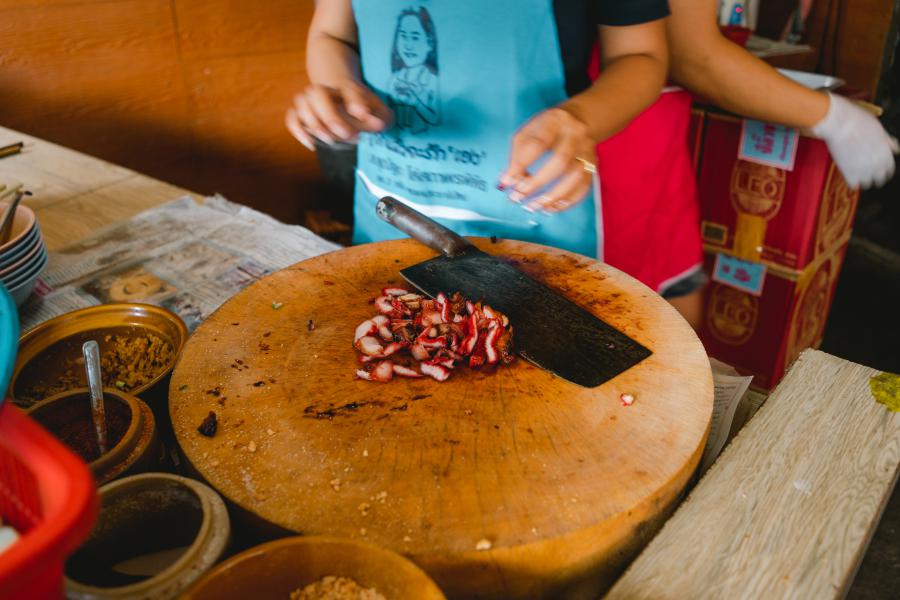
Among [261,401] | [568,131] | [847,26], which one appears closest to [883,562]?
[568,131]

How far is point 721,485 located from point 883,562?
95cm

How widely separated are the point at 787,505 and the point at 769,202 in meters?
2.23

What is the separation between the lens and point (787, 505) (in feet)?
2.97

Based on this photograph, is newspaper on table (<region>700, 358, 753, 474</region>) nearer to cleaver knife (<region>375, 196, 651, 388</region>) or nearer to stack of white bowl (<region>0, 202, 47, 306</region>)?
cleaver knife (<region>375, 196, 651, 388</region>)

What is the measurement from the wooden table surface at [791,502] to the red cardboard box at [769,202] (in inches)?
69.9

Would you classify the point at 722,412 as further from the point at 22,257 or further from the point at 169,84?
the point at 169,84

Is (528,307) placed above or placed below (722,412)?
above

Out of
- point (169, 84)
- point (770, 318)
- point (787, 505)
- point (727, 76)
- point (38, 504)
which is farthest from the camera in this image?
point (169, 84)

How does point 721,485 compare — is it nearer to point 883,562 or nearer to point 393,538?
point 393,538

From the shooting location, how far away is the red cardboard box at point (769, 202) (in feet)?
8.82

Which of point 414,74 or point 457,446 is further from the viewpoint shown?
point 414,74

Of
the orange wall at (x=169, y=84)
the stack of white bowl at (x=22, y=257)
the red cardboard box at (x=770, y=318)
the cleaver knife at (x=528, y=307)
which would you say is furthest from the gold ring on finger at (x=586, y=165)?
the orange wall at (x=169, y=84)

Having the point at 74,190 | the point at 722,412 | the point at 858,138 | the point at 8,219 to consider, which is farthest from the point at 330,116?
the point at 858,138

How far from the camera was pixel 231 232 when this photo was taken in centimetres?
194
